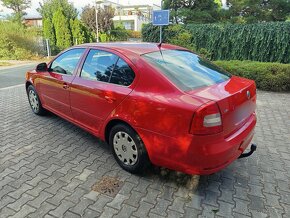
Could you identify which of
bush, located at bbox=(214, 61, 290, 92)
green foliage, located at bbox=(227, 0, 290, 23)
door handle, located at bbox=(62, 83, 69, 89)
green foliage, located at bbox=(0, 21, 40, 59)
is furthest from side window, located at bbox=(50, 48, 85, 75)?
green foliage, located at bbox=(227, 0, 290, 23)

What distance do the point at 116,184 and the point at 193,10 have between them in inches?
685

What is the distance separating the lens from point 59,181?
9.93 ft

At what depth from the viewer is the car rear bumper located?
241 cm

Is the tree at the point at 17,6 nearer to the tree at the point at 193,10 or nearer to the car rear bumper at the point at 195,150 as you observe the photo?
the tree at the point at 193,10

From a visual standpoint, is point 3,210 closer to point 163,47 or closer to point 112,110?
point 112,110

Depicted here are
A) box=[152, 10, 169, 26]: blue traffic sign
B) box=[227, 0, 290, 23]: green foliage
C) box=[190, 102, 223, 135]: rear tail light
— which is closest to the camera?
box=[190, 102, 223, 135]: rear tail light

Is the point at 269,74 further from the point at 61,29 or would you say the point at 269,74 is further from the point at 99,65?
the point at 61,29

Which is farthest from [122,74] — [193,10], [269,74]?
[193,10]

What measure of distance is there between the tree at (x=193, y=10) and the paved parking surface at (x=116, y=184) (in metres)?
15.1

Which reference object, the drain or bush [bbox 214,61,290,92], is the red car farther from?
bush [bbox 214,61,290,92]

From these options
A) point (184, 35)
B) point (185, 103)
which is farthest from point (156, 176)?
point (184, 35)

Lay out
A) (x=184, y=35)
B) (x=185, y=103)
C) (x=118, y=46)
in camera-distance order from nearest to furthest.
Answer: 1. (x=185, y=103)
2. (x=118, y=46)
3. (x=184, y=35)

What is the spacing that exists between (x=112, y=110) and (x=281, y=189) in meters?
2.10

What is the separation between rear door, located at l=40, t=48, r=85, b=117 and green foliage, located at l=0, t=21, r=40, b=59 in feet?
51.0
